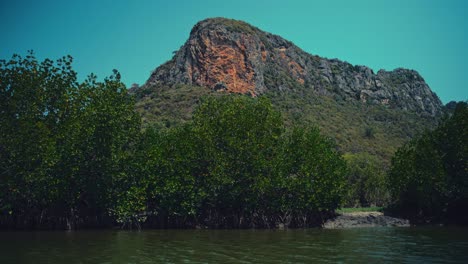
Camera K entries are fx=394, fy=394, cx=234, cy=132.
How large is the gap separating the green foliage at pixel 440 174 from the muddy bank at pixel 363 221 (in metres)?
3.90

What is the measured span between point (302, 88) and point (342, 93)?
25263 mm

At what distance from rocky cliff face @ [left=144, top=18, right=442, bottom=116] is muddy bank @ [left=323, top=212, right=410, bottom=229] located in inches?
3452

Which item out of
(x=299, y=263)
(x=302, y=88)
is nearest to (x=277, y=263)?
(x=299, y=263)

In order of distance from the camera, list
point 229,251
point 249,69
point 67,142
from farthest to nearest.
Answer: point 249,69 < point 67,142 < point 229,251

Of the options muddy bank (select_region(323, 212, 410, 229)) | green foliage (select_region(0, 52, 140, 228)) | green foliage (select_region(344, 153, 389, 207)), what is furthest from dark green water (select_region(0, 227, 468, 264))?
green foliage (select_region(344, 153, 389, 207))

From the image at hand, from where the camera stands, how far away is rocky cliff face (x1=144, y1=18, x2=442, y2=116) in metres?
139

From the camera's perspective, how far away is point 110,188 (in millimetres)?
41062

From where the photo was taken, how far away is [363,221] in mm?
50062

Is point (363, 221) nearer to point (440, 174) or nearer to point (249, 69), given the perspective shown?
point (440, 174)

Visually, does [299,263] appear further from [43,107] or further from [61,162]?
[43,107]

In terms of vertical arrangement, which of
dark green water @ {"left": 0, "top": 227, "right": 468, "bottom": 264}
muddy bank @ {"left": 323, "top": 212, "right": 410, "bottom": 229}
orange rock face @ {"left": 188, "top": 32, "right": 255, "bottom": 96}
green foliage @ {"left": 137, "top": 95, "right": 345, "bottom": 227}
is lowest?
dark green water @ {"left": 0, "top": 227, "right": 468, "bottom": 264}

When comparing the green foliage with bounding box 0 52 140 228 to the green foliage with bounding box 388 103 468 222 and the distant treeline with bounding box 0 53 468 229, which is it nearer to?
the distant treeline with bounding box 0 53 468 229

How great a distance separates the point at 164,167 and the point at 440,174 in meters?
33.1

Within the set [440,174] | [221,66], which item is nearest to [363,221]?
[440,174]
